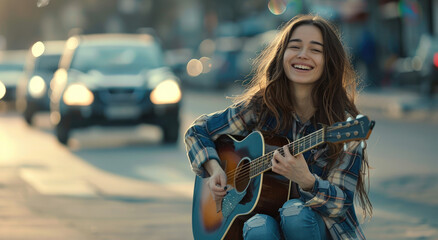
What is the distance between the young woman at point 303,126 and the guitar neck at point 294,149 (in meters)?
0.04

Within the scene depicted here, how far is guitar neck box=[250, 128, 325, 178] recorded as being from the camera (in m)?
3.44

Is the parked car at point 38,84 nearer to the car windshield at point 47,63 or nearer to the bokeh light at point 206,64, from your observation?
the car windshield at point 47,63

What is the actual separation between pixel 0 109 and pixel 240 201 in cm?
2424

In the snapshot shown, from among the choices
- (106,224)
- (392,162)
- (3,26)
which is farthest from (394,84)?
(3,26)

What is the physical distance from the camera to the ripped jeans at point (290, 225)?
3564mm

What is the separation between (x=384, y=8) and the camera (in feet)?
114

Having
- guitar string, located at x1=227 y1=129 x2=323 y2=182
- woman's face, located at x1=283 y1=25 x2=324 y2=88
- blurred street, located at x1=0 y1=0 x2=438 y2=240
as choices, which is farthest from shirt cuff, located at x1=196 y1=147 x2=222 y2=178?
blurred street, located at x1=0 y1=0 x2=438 y2=240

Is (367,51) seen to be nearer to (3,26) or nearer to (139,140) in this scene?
(139,140)

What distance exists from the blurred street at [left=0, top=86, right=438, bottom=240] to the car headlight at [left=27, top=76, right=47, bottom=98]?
2951 mm

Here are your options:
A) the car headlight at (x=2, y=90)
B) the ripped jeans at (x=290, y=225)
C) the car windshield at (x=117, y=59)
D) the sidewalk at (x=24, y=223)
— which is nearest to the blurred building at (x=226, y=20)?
the car windshield at (x=117, y=59)

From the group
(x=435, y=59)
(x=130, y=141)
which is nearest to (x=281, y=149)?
(x=130, y=141)

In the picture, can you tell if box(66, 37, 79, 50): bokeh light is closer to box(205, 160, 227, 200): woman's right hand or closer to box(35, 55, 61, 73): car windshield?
box(35, 55, 61, 73): car windshield

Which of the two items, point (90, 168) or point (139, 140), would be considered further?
point (139, 140)

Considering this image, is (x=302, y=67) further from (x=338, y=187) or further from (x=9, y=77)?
(x=9, y=77)
